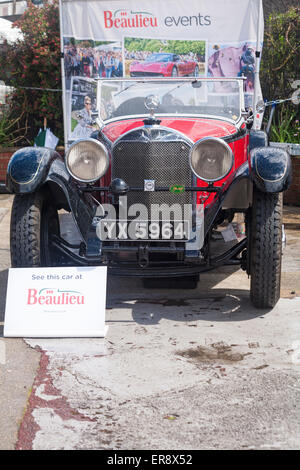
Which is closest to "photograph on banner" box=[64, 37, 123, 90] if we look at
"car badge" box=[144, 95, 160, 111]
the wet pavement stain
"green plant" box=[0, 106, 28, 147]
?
"green plant" box=[0, 106, 28, 147]

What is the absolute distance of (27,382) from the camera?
304cm

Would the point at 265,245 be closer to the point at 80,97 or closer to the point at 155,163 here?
the point at 155,163

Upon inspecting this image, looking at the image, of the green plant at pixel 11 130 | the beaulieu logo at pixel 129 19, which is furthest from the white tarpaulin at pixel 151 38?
the green plant at pixel 11 130

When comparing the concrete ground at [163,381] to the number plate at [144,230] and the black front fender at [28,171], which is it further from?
the black front fender at [28,171]

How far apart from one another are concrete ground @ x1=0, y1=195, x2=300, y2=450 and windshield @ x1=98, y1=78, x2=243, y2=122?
1.49m

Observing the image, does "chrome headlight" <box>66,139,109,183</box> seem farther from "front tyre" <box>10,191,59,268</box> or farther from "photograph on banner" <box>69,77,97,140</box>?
"photograph on banner" <box>69,77,97,140</box>

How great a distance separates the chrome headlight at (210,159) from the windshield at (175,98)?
91cm

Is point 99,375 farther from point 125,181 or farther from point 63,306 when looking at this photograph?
point 125,181

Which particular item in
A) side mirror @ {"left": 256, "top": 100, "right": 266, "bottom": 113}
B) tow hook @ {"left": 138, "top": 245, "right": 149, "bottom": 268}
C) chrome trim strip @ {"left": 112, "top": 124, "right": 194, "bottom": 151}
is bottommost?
tow hook @ {"left": 138, "top": 245, "right": 149, "bottom": 268}

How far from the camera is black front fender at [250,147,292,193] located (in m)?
3.96

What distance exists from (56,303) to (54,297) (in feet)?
0.14

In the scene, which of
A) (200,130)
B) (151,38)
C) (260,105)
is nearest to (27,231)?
(200,130)

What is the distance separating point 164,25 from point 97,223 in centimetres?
399
